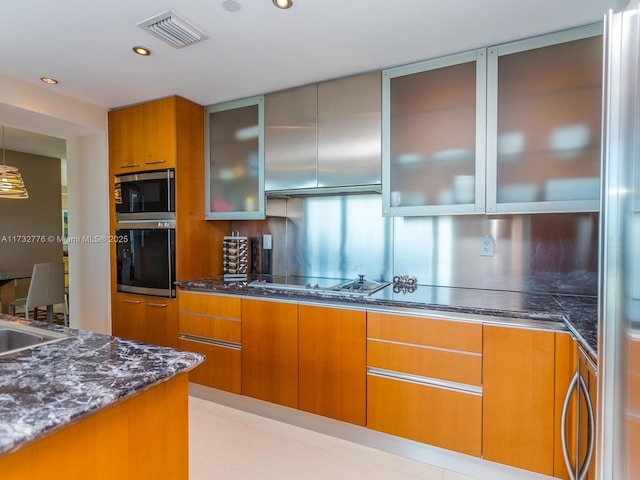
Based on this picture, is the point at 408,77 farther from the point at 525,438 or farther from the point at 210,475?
the point at 210,475

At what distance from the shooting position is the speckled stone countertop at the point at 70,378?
758mm

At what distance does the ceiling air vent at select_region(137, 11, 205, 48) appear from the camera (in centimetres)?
176

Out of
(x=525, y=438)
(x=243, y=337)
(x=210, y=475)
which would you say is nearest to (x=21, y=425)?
(x=210, y=475)

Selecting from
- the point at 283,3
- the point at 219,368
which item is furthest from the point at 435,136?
the point at 219,368

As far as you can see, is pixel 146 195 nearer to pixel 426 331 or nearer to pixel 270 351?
pixel 270 351

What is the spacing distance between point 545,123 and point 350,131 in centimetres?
115

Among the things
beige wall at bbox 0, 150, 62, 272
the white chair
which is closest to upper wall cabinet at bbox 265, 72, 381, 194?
the white chair

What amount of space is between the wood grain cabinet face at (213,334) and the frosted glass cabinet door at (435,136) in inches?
54.1

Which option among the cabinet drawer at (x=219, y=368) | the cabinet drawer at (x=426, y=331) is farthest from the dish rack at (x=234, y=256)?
the cabinet drawer at (x=426, y=331)

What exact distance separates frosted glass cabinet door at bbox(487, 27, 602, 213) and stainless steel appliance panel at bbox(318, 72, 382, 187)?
27.5 inches

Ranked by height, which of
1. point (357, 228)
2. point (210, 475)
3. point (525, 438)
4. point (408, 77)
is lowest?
point (210, 475)

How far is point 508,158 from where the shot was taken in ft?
6.57

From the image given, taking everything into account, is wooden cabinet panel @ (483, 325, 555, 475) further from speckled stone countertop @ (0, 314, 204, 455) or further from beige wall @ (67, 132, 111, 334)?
beige wall @ (67, 132, 111, 334)

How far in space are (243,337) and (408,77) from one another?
2081mm
